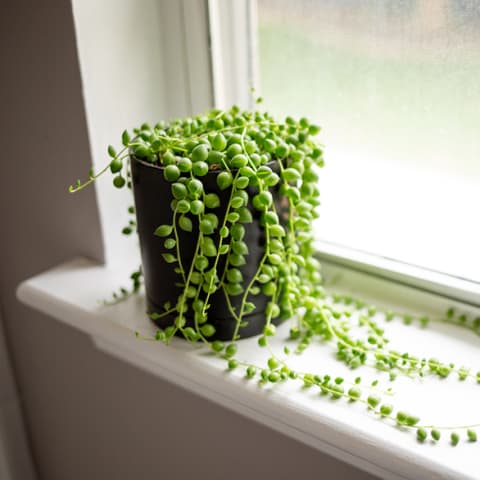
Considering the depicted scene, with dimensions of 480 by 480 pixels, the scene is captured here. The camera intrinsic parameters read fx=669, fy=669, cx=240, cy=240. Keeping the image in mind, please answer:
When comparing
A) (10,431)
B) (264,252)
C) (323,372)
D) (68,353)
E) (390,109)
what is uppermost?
(390,109)

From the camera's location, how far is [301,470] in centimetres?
80

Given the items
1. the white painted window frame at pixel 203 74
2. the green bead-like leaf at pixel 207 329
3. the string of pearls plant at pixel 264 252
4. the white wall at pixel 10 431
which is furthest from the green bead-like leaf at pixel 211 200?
the white wall at pixel 10 431

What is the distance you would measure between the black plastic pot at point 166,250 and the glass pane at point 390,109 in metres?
0.20

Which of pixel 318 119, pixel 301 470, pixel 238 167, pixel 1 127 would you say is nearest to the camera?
pixel 238 167

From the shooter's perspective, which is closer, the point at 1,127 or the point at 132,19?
the point at 132,19

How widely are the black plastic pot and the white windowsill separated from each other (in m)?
0.04

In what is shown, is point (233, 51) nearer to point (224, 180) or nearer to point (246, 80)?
point (246, 80)

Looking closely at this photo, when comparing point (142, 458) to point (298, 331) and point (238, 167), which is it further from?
point (238, 167)

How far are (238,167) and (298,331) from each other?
24 centimetres

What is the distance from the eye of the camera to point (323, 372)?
2.48ft

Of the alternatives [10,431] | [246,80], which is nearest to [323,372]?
[246,80]

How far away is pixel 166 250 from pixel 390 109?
0.33m

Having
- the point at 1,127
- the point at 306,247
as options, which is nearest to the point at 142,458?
the point at 306,247

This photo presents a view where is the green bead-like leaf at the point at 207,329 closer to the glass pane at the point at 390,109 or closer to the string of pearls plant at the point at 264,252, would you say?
the string of pearls plant at the point at 264,252
